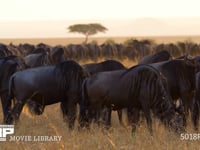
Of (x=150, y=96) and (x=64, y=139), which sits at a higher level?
(x=150, y=96)

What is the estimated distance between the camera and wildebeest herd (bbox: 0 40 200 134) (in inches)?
332

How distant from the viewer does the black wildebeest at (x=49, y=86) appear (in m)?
9.32

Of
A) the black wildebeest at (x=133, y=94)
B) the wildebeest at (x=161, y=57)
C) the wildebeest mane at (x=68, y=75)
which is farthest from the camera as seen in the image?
the wildebeest at (x=161, y=57)

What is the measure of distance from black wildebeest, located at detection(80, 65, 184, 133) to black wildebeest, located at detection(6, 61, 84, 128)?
13.5 inches

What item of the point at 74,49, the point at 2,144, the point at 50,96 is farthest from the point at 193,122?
the point at 74,49

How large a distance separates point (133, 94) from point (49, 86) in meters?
1.74

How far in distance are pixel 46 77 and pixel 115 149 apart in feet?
8.52

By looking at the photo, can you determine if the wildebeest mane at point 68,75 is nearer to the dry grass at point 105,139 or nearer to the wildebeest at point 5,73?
the dry grass at point 105,139

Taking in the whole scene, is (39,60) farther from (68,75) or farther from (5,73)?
(68,75)

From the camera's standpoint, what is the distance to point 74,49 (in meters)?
28.4

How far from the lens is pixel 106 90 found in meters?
8.79

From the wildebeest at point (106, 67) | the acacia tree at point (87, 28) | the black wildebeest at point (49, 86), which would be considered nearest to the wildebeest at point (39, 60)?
the wildebeest at point (106, 67)

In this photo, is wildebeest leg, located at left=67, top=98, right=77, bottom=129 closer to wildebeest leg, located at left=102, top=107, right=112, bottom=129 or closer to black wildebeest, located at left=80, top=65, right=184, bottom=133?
black wildebeest, located at left=80, top=65, right=184, bottom=133

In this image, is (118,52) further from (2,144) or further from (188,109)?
(2,144)
